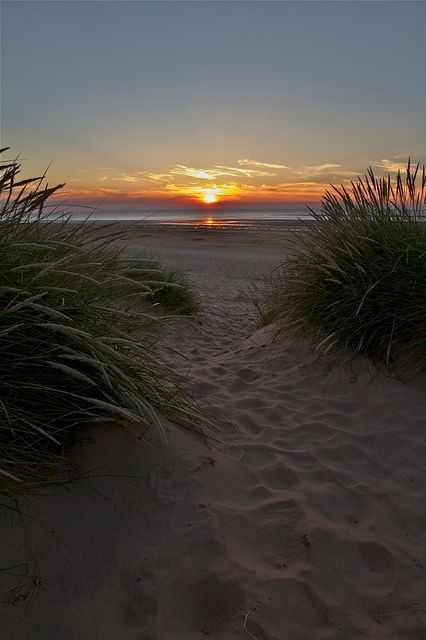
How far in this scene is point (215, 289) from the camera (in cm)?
1065

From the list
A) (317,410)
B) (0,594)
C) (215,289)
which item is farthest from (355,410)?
(215,289)

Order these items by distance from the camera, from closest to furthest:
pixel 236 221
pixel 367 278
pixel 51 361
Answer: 1. pixel 51 361
2. pixel 367 278
3. pixel 236 221

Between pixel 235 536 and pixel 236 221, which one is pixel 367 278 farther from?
pixel 236 221

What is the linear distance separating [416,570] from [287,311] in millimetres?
3181

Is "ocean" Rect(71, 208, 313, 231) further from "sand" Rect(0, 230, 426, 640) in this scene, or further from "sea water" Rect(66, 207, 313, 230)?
"sand" Rect(0, 230, 426, 640)

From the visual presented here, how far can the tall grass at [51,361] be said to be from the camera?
1.95 m

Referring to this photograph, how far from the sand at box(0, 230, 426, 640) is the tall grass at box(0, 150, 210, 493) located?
0.53 feet

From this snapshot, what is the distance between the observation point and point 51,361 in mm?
2076

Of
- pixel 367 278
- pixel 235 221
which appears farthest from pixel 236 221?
pixel 367 278

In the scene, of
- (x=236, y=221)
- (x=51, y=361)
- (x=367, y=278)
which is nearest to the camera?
(x=51, y=361)

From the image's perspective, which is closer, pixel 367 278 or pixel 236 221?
pixel 367 278

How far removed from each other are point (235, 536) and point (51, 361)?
1.23 meters

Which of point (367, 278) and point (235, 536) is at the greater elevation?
point (367, 278)

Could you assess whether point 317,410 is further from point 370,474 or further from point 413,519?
point 413,519
